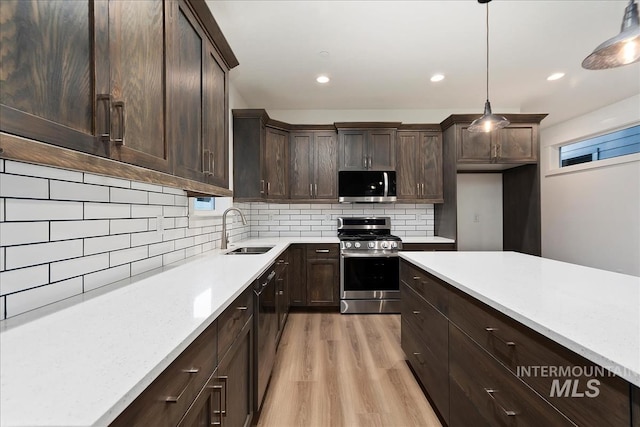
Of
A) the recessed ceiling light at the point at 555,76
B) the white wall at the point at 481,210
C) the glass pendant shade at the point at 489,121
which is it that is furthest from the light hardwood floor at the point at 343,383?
the recessed ceiling light at the point at 555,76

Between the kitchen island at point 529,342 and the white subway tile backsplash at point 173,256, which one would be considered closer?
the kitchen island at point 529,342

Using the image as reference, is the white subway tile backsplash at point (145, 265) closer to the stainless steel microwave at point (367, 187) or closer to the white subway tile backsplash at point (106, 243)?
the white subway tile backsplash at point (106, 243)

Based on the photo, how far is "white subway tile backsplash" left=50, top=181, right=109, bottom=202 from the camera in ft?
3.37

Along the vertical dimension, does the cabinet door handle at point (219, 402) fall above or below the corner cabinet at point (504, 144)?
below

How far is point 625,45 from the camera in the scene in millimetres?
1198

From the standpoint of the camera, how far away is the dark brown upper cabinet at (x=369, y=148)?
150 inches

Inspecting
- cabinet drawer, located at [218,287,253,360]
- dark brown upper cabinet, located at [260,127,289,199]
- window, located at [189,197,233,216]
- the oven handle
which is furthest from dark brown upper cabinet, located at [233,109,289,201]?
cabinet drawer, located at [218,287,253,360]

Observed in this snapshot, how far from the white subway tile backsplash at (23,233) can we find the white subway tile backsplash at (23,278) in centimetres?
9

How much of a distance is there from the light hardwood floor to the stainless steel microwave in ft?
5.33

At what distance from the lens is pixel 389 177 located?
3.80 metres

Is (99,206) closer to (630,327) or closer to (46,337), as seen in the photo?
(46,337)

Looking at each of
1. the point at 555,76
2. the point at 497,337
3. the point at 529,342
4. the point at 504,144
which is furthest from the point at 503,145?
the point at 529,342

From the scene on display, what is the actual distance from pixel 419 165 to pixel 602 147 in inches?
110

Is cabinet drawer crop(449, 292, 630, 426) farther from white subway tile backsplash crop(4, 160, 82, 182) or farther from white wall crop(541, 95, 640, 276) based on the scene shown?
white wall crop(541, 95, 640, 276)
